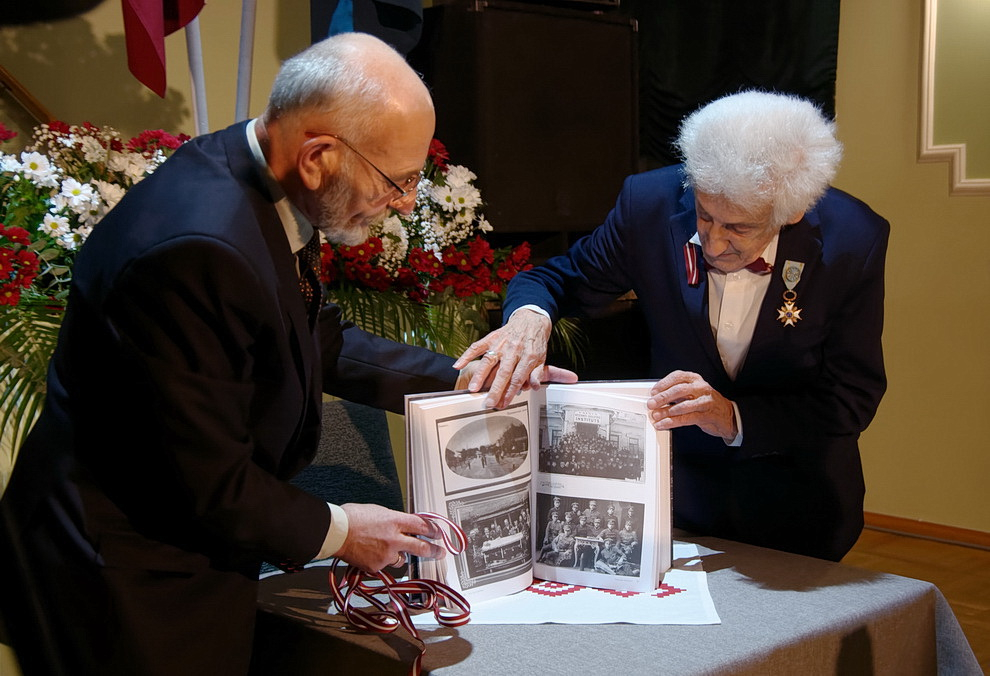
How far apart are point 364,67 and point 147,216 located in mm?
297

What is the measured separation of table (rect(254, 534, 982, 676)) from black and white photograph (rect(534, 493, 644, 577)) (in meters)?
0.13

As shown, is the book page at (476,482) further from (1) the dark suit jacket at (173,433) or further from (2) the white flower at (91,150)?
(2) the white flower at (91,150)

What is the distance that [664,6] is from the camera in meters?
4.03

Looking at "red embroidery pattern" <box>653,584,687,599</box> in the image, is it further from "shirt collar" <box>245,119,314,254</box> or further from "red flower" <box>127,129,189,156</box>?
"red flower" <box>127,129,189,156</box>

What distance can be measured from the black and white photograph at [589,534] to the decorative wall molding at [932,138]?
9.85 feet

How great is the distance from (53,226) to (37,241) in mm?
42

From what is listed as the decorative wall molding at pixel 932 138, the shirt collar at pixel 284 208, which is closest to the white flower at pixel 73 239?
the shirt collar at pixel 284 208

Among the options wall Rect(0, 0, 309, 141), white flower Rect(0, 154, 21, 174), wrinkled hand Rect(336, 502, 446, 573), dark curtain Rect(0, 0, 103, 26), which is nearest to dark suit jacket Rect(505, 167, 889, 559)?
wrinkled hand Rect(336, 502, 446, 573)

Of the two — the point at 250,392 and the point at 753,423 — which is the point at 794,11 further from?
the point at 250,392

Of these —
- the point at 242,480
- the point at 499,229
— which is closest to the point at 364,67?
the point at 242,480

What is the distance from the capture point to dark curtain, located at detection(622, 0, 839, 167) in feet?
13.3

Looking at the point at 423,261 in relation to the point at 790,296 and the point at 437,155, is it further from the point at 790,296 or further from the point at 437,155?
the point at 790,296

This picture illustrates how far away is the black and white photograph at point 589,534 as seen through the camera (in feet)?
4.61

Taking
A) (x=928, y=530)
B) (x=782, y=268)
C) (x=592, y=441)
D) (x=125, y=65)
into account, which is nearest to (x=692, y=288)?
(x=782, y=268)
